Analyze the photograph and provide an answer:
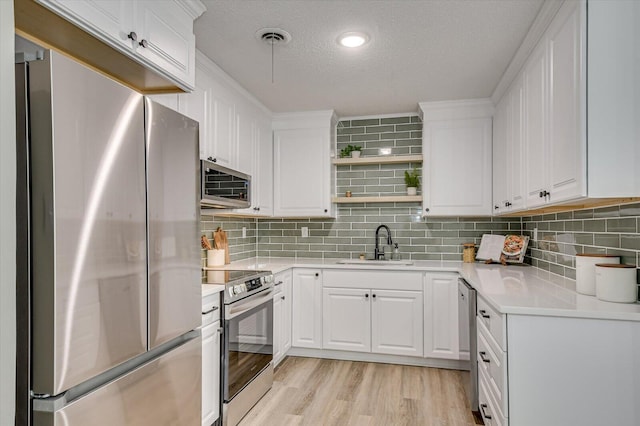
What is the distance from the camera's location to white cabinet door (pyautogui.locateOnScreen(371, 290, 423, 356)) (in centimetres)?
347

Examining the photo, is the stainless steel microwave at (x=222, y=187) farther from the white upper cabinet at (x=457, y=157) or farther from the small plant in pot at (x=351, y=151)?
the white upper cabinet at (x=457, y=157)

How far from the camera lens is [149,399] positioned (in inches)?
58.7

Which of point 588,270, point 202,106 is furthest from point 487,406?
point 202,106

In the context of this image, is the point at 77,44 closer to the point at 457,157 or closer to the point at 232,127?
the point at 232,127

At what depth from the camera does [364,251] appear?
4.20 meters

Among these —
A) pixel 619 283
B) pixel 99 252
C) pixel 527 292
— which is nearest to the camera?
pixel 99 252

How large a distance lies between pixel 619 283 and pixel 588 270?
238 mm

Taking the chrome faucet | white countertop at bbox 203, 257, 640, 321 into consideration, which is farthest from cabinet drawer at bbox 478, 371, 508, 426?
the chrome faucet

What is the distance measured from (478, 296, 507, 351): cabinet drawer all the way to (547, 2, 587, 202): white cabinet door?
0.64 m

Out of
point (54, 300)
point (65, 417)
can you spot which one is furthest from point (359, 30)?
Result: point (65, 417)

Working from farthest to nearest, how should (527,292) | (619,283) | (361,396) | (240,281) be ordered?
(361,396) < (240,281) < (527,292) < (619,283)

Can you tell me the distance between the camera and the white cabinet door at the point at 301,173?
4004 millimetres

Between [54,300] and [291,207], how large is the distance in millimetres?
3034
